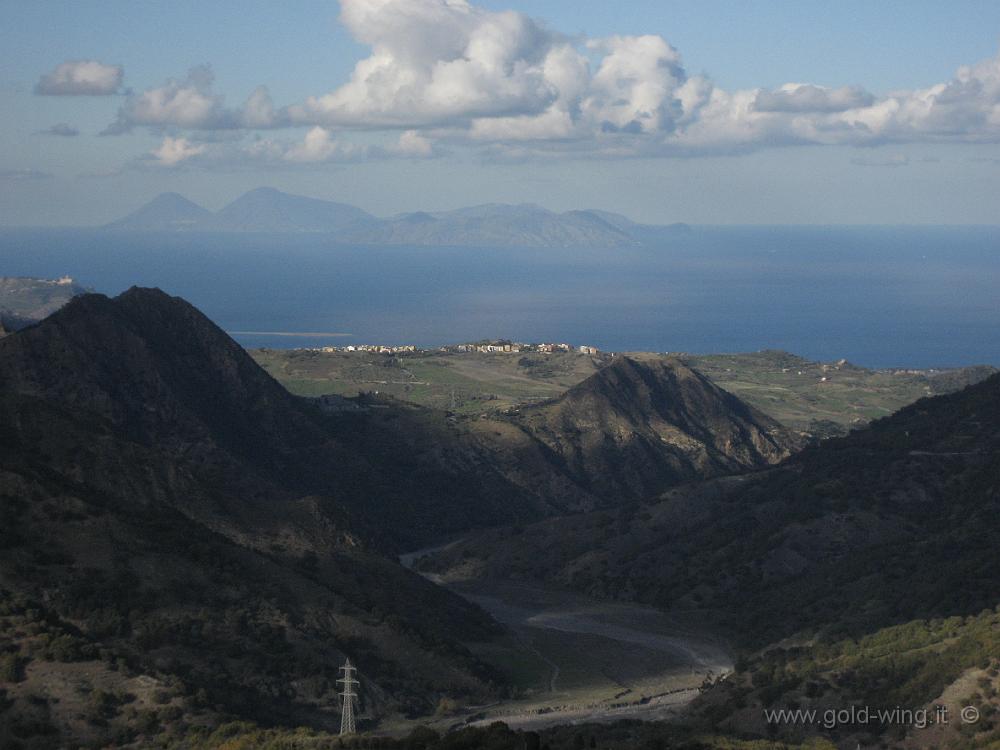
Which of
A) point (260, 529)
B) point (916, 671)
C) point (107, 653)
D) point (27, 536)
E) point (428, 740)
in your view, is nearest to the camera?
point (428, 740)

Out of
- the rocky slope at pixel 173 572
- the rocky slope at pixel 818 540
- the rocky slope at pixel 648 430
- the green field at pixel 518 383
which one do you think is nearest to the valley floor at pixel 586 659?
the rocky slope at pixel 173 572

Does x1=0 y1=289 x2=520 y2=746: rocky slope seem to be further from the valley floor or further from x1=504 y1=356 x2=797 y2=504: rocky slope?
x1=504 y1=356 x2=797 y2=504: rocky slope

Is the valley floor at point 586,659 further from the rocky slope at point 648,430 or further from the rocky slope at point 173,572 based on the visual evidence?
the rocky slope at point 648,430

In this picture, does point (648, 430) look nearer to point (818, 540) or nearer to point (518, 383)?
point (518, 383)

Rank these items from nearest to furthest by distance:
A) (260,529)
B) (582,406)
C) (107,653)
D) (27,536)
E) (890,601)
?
(107,653), (27,536), (890,601), (260,529), (582,406)

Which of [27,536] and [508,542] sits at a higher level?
[27,536]

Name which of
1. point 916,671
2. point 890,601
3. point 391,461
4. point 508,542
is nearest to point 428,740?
point 916,671

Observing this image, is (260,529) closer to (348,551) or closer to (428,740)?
(348,551)

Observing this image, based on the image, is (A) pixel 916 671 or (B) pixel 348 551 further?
(B) pixel 348 551
